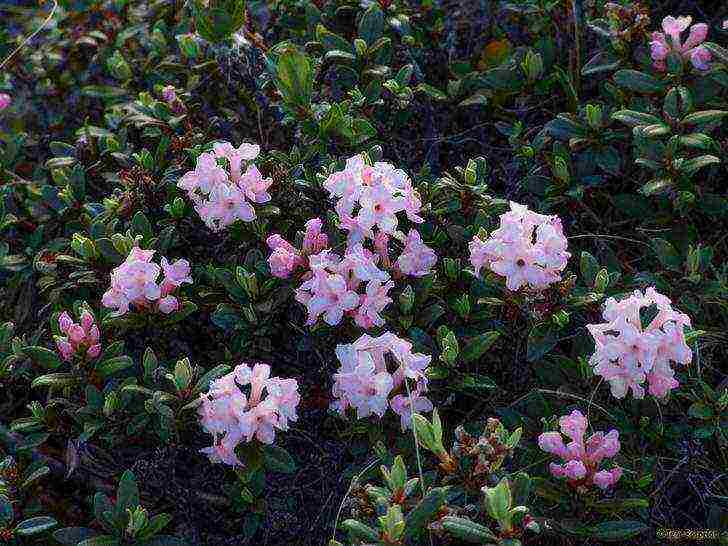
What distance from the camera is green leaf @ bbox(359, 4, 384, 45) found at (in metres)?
2.78

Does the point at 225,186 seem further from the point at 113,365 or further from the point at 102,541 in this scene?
the point at 102,541

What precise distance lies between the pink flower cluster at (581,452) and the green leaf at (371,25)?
136cm

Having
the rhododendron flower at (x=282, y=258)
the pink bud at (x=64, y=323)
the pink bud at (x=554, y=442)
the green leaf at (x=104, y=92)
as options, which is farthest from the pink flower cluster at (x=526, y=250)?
the green leaf at (x=104, y=92)

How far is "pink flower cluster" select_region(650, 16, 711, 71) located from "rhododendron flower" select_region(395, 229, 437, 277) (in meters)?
0.88

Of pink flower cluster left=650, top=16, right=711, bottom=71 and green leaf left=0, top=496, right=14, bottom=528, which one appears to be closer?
green leaf left=0, top=496, right=14, bottom=528

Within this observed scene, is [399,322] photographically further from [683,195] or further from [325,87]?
[325,87]

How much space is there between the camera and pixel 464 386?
2.13 m

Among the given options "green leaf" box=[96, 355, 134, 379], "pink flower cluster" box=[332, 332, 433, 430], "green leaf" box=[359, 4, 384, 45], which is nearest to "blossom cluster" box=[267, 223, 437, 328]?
"pink flower cluster" box=[332, 332, 433, 430]

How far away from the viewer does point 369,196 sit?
2139mm

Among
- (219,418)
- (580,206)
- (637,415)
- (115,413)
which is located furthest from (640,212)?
(115,413)

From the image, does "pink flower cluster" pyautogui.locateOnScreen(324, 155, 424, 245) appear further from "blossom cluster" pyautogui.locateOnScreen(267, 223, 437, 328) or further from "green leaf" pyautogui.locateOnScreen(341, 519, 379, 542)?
"green leaf" pyautogui.locateOnScreen(341, 519, 379, 542)

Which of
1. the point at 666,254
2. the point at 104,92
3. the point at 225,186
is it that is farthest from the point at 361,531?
the point at 104,92

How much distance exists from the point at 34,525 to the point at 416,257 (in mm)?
1047

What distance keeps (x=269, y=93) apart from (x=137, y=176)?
1.77 feet
